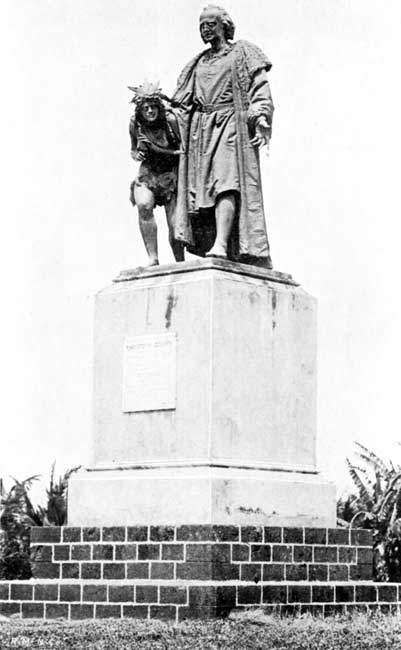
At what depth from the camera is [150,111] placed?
17.5m

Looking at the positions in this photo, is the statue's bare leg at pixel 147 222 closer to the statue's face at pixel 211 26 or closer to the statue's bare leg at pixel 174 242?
the statue's bare leg at pixel 174 242

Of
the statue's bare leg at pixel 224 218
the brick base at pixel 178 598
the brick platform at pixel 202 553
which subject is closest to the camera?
the brick base at pixel 178 598

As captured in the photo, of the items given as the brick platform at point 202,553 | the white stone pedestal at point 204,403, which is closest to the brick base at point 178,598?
the brick platform at point 202,553

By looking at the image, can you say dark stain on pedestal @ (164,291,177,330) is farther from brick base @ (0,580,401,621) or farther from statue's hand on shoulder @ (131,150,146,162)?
brick base @ (0,580,401,621)

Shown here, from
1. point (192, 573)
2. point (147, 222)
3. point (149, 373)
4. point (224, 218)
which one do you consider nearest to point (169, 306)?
point (149, 373)

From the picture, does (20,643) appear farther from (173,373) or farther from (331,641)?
(173,373)

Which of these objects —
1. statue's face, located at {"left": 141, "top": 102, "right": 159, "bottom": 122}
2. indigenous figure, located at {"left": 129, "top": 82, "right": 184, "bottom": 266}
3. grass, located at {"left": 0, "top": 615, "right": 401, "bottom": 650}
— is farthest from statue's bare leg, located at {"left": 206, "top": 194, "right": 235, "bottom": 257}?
grass, located at {"left": 0, "top": 615, "right": 401, "bottom": 650}

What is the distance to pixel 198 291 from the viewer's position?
16.5 meters

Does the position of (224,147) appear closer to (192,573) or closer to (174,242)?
(174,242)

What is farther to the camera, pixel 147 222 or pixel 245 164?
pixel 147 222

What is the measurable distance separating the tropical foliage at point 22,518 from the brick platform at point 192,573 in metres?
10.1

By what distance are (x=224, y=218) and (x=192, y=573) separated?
12.9 feet

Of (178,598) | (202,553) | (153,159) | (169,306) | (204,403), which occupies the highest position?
(153,159)

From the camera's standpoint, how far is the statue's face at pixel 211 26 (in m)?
17.7
